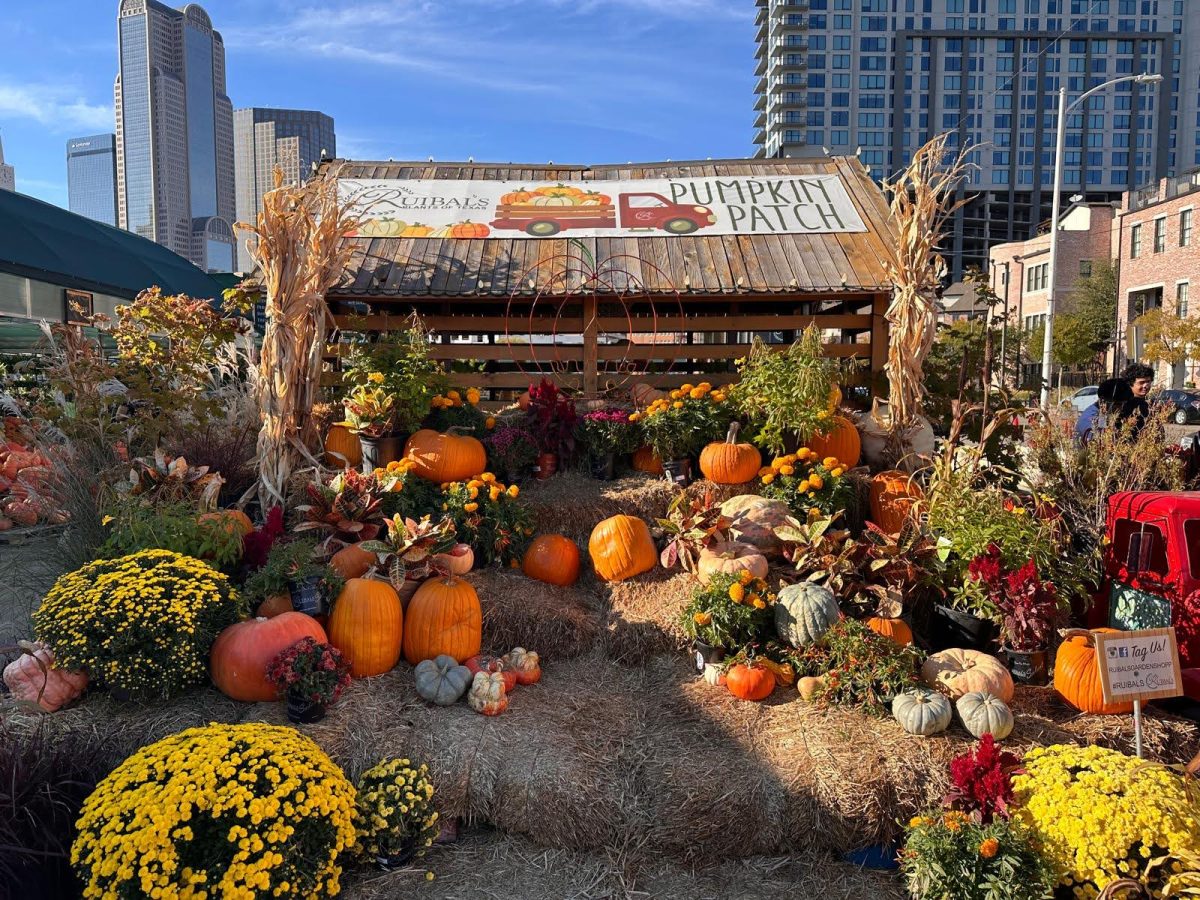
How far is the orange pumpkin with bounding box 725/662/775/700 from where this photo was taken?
444 centimetres

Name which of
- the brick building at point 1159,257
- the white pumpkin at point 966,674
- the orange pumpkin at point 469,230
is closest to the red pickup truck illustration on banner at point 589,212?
the orange pumpkin at point 469,230

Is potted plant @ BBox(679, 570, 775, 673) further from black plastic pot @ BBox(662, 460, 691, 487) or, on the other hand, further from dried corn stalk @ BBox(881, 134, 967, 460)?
dried corn stalk @ BBox(881, 134, 967, 460)

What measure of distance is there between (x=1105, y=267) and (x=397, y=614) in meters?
45.3

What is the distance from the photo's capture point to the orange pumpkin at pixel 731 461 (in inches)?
250

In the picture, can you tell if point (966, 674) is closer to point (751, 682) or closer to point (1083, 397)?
point (751, 682)

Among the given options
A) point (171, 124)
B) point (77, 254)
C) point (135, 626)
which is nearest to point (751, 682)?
point (135, 626)

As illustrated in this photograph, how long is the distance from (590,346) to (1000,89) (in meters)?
94.2

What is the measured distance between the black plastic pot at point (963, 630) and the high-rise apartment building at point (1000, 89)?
86.0 metres

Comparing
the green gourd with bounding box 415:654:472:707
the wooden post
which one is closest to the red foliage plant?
the green gourd with bounding box 415:654:472:707

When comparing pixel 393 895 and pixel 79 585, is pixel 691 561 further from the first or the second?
pixel 79 585

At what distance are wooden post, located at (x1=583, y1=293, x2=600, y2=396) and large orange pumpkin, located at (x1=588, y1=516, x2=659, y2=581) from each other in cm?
237

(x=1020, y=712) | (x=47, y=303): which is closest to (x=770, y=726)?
(x=1020, y=712)

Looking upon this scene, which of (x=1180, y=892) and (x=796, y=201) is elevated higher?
(x=796, y=201)

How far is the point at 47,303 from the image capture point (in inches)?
652
